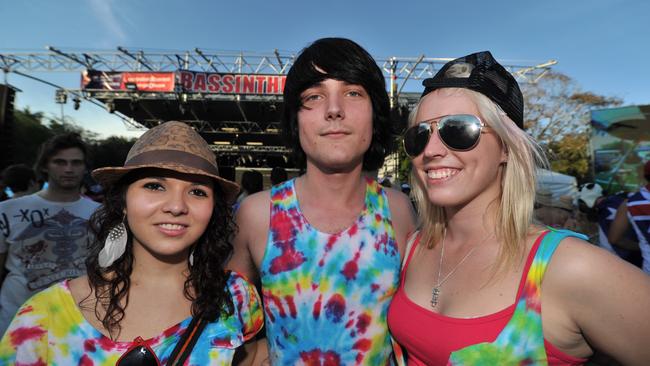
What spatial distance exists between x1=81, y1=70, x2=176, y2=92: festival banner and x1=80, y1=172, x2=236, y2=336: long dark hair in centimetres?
1877

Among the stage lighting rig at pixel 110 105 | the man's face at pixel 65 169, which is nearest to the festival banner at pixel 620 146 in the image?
the man's face at pixel 65 169

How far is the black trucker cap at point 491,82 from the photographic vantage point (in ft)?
4.92

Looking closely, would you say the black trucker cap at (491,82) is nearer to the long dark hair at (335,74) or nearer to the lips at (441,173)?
the lips at (441,173)

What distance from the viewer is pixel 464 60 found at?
1579 millimetres

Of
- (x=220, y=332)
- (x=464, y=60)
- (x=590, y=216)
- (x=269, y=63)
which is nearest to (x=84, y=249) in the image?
(x=220, y=332)

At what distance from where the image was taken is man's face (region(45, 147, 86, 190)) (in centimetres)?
329

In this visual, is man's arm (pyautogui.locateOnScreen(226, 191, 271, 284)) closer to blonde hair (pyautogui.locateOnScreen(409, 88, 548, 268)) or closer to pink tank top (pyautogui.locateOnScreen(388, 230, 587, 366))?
pink tank top (pyautogui.locateOnScreen(388, 230, 587, 366))

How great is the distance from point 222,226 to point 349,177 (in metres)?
0.73

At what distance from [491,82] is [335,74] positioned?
795 millimetres

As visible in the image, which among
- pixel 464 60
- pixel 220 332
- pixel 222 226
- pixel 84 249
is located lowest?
pixel 84 249

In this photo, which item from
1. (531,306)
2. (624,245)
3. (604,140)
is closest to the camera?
(531,306)

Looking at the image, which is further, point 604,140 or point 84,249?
point 604,140

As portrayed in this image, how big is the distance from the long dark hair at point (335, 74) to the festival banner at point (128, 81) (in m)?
18.4

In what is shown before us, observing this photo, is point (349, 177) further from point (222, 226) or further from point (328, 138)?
point (222, 226)
